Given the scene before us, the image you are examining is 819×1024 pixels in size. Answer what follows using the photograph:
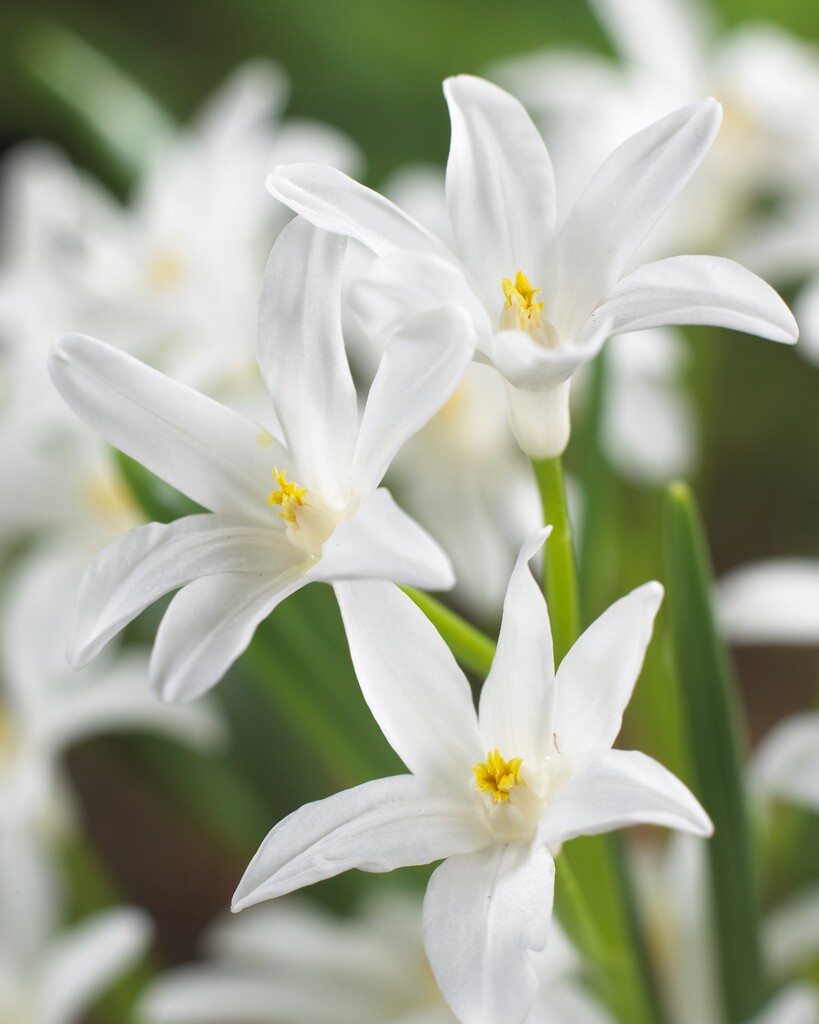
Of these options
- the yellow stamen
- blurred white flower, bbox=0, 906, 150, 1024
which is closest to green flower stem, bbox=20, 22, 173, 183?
the yellow stamen

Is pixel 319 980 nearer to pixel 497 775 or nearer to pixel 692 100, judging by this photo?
pixel 497 775

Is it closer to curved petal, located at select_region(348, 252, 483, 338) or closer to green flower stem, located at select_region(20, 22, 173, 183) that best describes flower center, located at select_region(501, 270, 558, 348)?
curved petal, located at select_region(348, 252, 483, 338)

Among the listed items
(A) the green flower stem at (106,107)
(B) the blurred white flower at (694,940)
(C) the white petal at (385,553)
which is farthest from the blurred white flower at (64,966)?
(A) the green flower stem at (106,107)

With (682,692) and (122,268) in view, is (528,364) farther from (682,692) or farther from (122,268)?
(122,268)

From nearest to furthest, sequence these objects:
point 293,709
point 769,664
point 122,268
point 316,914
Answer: point 293,709 → point 316,914 → point 122,268 → point 769,664

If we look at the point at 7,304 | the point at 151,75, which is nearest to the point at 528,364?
the point at 7,304

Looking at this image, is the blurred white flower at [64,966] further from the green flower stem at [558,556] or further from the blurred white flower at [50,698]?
the green flower stem at [558,556]

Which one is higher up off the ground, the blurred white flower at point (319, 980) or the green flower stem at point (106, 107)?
the green flower stem at point (106, 107)
